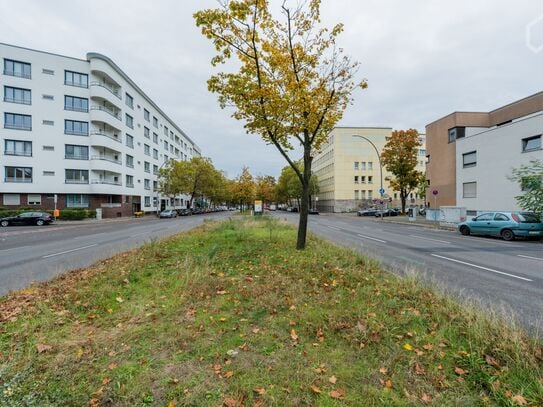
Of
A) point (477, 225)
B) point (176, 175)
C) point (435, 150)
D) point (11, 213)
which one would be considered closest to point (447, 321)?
point (477, 225)

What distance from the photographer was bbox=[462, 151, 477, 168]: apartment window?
25.7m

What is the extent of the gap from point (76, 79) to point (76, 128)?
6.66m

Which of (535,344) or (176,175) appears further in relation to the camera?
(176,175)

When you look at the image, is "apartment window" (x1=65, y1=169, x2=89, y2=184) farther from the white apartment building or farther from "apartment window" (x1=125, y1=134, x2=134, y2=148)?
"apartment window" (x1=125, y1=134, x2=134, y2=148)

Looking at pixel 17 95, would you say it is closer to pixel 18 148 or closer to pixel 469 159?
pixel 18 148

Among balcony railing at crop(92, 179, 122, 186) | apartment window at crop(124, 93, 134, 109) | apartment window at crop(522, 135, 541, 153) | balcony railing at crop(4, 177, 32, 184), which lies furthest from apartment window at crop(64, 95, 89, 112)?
apartment window at crop(522, 135, 541, 153)

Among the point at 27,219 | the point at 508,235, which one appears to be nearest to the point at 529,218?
the point at 508,235

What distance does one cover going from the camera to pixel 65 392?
254 centimetres

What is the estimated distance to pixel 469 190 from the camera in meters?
26.2

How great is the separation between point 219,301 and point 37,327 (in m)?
2.50

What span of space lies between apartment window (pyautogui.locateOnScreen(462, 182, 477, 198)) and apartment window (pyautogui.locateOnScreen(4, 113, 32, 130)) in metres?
50.8

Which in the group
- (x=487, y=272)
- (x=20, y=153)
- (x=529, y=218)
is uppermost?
(x=20, y=153)

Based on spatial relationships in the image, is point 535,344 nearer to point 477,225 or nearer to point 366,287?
point 366,287

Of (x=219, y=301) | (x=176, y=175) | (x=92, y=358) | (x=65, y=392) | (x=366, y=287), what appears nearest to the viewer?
(x=65, y=392)
